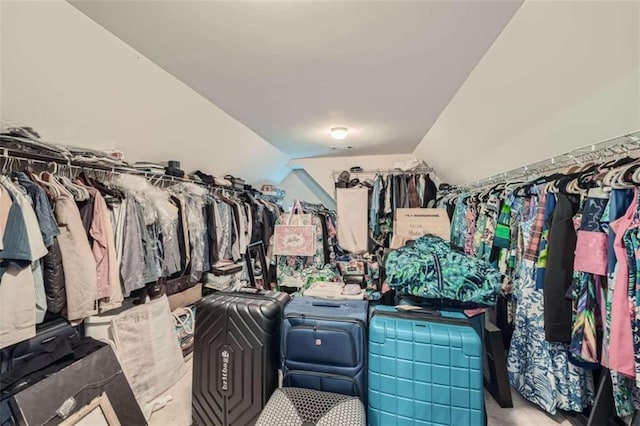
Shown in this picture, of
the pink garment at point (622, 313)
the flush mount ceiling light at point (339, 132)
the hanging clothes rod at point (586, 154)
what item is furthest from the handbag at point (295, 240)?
the pink garment at point (622, 313)

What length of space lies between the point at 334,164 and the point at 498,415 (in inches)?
148

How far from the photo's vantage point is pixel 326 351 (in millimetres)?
1174

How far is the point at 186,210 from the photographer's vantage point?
2.54 metres

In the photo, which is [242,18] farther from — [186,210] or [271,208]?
[271,208]

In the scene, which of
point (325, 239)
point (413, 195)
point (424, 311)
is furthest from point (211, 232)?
point (413, 195)

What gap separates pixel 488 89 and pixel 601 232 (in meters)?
1.17

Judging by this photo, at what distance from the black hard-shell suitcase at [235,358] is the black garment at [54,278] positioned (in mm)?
794

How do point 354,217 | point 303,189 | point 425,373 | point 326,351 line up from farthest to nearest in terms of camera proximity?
point 303,189 < point 354,217 < point 326,351 < point 425,373

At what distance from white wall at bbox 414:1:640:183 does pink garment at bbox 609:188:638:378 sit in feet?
1.86

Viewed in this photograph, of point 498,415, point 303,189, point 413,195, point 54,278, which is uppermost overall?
point 303,189

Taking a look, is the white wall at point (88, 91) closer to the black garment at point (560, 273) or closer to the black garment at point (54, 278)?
the black garment at point (54, 278)

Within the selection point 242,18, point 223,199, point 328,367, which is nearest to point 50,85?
point 242,18

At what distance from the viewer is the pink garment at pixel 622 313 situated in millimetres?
1037

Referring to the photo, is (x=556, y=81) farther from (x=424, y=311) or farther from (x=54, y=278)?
(x=54, y=278)
